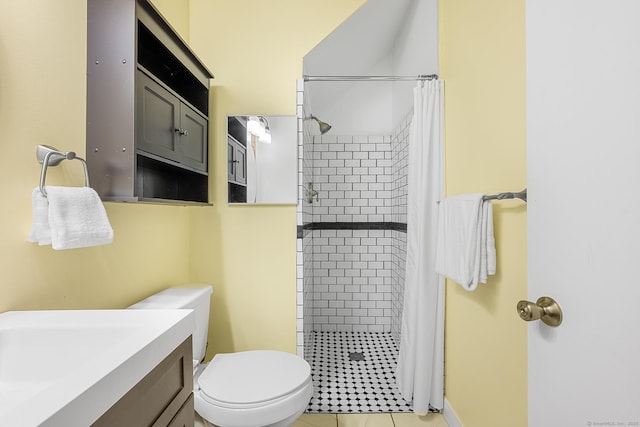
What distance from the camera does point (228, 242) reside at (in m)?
1.91

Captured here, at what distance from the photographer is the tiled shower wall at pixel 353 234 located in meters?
2.88

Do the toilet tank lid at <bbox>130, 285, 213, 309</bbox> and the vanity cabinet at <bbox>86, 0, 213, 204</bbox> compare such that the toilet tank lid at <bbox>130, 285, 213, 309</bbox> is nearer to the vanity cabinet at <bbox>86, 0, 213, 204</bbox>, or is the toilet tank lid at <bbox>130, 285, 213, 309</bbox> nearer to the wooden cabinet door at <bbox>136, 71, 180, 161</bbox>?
the vanity cabinet at <bbox>86, 0, 213, 204</bbox>

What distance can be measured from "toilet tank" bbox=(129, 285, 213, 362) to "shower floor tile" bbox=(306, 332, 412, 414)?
750 millimetres

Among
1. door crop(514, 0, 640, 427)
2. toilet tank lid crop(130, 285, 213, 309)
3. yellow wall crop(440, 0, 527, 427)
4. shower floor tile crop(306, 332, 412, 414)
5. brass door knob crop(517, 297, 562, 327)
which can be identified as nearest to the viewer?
door crop(514, 0, 640, 427)

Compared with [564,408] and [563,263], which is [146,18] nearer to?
[563,263]

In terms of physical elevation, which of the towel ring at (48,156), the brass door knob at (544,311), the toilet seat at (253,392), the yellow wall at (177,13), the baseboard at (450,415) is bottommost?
the baseboard at (450,415)

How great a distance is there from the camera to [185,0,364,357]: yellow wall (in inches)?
74.7

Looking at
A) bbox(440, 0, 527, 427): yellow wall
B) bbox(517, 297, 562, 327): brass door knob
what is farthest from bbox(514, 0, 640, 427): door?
bbox(440, 0, 527, 427): yellow wall

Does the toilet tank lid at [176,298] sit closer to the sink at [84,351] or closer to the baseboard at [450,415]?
the sink at [84,351]

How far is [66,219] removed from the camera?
91 cm

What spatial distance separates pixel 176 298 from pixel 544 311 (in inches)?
57.9

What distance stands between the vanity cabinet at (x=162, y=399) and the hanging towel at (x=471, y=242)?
3.50 feet

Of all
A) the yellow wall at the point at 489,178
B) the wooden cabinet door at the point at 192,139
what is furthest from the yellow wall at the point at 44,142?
the yellow wall at the point at 489,178

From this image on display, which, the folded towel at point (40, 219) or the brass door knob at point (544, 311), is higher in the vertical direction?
the folded towel at point (40, 219)
